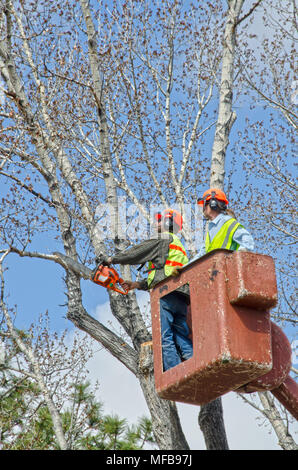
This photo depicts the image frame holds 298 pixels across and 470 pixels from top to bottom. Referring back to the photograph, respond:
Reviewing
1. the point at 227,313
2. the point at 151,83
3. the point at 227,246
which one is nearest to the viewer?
the point at 227,313

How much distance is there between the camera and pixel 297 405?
600 cm

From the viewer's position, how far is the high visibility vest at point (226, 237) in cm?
583

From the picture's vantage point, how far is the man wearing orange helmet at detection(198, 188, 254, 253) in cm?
579

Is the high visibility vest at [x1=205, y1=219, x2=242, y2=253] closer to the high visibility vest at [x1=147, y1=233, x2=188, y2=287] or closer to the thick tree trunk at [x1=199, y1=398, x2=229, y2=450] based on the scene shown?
the high visibility vest at [x1=147, y1=233, x2=188, y2=287]

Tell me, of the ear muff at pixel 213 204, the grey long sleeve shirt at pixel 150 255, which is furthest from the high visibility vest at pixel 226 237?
the grey long sleeve shirt at pixel 150 255

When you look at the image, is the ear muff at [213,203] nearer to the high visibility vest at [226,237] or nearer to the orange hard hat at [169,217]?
the high visibility vest at [226,237]

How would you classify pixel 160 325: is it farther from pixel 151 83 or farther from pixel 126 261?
A: pixel 151 83

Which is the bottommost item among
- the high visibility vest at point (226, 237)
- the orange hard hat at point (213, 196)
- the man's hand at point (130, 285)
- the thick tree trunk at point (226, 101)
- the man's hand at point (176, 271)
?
the man's hand at point (176, 271)

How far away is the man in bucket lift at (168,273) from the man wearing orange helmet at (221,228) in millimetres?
453

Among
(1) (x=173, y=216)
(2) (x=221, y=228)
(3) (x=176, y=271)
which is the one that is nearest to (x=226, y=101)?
(1) (x=173, y=216)

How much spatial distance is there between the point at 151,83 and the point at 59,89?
2690mm

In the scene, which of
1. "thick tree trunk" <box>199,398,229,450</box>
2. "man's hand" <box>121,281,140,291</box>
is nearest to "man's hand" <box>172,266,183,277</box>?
"man's hand" <box>121,281,140,291</box>

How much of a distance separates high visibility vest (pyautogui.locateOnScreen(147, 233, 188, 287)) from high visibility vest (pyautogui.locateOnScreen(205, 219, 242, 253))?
0.56m
